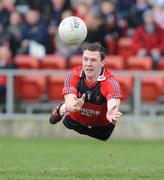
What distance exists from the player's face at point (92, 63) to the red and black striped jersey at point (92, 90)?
0.43 feet

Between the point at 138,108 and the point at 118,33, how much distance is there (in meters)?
2.59

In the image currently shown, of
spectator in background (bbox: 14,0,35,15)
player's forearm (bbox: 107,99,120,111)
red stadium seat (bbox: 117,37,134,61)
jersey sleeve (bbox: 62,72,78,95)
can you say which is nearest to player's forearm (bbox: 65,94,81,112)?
jersey sleeve (bbox: 62,72,78,95)

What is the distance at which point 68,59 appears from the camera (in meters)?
20.4

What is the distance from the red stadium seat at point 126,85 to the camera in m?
19.3

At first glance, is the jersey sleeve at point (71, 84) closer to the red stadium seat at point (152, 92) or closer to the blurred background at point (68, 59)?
the blurred background at point (68, 59)

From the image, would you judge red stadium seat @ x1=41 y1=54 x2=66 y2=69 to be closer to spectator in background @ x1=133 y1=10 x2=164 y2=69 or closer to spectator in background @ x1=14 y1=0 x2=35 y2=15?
spectator in background @ x1=133 y1=10 x2=164 y2=69

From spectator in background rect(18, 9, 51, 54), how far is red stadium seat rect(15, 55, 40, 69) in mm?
550

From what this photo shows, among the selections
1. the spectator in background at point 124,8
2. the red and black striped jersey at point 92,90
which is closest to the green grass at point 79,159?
the red and black striped jersey at point 92,90

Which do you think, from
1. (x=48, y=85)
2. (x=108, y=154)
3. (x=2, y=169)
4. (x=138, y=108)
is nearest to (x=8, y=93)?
(x=48, y=85)

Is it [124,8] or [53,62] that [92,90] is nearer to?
[53,62]

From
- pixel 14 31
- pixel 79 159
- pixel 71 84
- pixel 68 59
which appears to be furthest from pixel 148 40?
pixel 71 84

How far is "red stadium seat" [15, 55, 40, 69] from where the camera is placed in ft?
66.7

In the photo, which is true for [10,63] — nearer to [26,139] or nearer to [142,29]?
[26,139]

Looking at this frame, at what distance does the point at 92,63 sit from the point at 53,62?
8.94 meters
